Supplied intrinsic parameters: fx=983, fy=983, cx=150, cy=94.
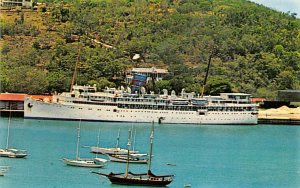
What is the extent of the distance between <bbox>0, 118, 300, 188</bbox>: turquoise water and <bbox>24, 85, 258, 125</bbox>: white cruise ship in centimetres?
150

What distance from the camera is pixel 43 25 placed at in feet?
232

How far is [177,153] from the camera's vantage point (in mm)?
37375

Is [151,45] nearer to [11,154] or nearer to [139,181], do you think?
[11,154]

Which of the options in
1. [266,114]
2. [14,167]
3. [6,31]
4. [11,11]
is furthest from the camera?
[11,11]

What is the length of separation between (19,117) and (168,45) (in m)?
18.2

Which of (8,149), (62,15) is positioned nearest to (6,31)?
(62,15)

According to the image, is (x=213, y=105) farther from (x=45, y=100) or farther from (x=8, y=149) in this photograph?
(x=8, y=149)

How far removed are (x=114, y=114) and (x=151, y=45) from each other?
16.9 m

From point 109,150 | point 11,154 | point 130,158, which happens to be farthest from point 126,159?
point 11,154

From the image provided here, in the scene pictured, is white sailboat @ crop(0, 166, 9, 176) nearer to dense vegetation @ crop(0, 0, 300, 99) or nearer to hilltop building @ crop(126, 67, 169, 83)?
dense vegetation @ crop(0, 0, 300, 99)

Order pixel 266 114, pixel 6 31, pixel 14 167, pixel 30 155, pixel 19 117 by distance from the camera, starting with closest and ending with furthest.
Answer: pixel 14 167 → pixel 30 155 → pixel 19 117 → pixel 266 114 → pixel 6 31

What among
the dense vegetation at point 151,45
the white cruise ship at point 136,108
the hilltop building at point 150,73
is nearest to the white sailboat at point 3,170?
the white cruise ship at point 136,108

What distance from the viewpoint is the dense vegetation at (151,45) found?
6272cm

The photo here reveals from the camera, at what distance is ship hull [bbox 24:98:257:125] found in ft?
174
